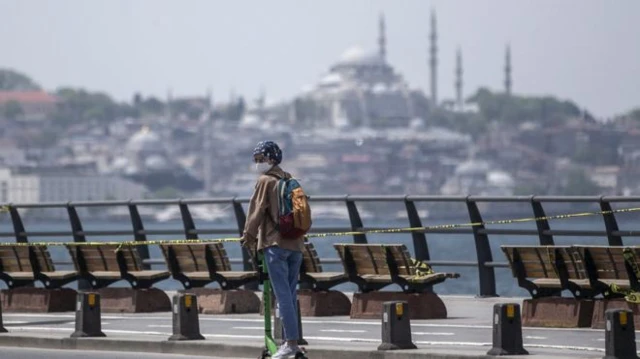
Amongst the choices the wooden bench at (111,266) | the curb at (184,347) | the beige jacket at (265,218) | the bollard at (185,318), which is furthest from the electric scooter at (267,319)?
the wooden bench at (111,266)

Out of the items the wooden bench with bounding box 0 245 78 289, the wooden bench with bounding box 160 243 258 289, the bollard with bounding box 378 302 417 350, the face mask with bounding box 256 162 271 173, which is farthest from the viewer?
the wooden bench with bounding box 0 245 78 289

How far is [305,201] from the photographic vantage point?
14.7m

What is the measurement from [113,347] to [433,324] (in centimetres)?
339

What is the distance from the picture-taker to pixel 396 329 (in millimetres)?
15484

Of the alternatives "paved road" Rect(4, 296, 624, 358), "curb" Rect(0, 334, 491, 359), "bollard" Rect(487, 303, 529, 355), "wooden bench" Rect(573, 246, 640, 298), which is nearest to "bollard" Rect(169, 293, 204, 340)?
"curb" Rect(0, 334, 491, 359)

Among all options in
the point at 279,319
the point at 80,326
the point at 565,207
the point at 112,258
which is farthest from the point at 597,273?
the point at 565,207

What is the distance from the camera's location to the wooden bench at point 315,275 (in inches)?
799

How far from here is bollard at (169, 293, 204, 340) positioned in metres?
16.8

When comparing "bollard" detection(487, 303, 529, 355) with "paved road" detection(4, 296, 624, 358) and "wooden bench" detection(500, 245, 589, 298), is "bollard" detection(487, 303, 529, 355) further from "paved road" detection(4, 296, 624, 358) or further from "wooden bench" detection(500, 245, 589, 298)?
"wooden bench" detection(500, 245, 589, 298)

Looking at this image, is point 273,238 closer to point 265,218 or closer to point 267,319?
point 265,218

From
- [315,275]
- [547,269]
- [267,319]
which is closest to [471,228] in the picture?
[315,275]

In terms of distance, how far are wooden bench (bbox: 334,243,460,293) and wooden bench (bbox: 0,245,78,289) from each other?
3946 millimetres

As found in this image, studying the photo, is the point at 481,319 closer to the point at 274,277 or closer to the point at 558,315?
the point at 558,315

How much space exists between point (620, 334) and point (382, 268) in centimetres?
626
